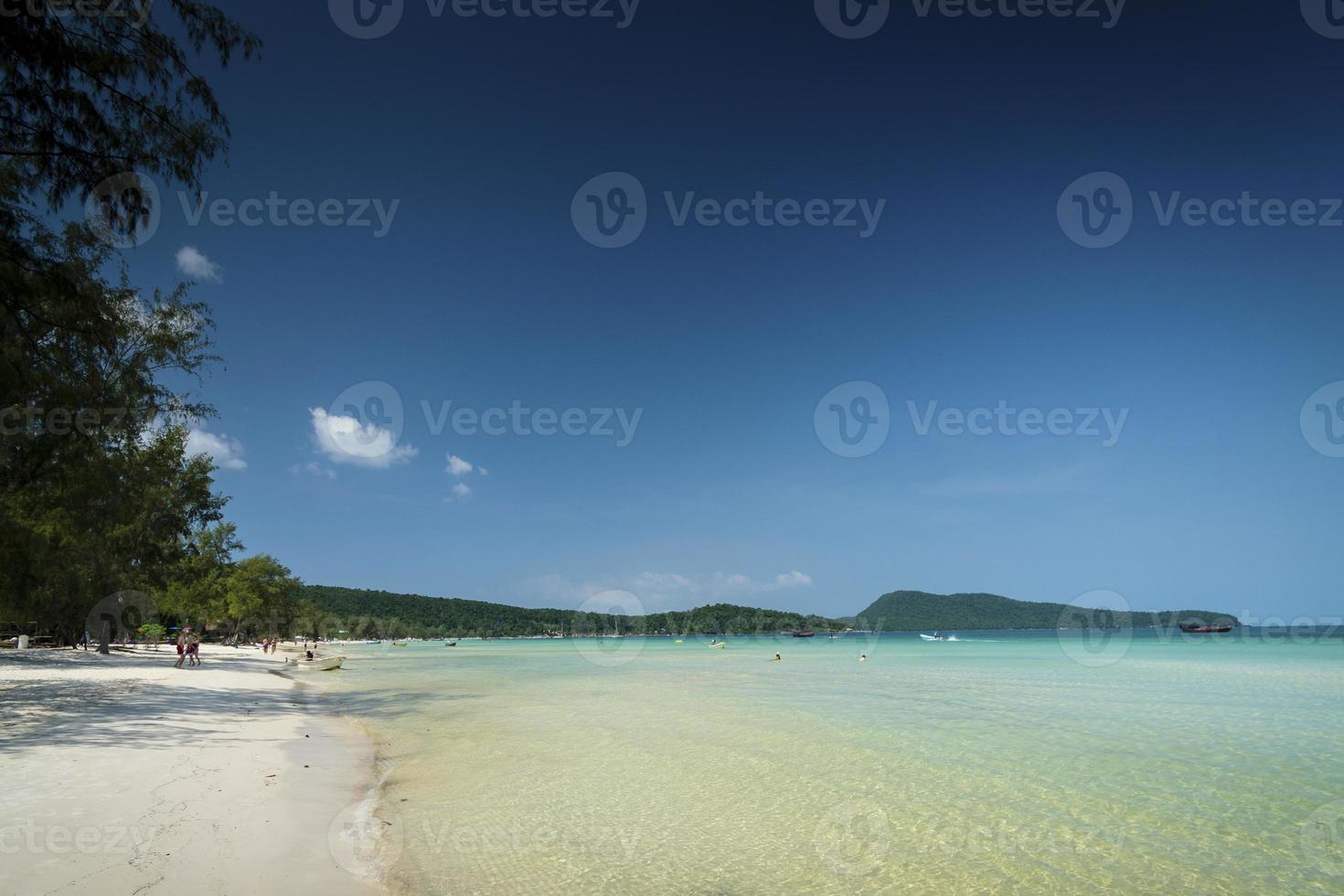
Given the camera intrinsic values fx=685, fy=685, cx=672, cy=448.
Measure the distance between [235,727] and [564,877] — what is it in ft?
40.7

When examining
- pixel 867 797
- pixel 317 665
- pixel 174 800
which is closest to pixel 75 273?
pixel 174 800

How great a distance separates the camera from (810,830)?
1000cm

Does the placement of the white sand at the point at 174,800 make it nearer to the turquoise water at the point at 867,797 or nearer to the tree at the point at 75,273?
the turquoise water at the point at 867,797

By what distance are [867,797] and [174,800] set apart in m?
10.4

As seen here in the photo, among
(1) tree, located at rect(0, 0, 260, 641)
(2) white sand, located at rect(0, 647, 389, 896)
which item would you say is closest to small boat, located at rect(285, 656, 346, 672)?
(1) tree, located at rect(0, 0, 260, 641)

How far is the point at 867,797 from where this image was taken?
11852mm

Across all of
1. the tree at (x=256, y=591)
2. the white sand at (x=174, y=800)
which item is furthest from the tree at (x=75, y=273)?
the tree at (x=256, y=591)

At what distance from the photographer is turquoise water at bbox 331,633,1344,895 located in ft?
27.3

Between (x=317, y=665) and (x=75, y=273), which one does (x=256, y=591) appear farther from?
(x=75, y=273)

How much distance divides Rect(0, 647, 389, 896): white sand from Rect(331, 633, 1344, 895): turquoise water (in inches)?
42.1

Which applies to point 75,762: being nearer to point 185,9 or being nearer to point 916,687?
point 185,9

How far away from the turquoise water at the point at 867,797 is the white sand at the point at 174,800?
3.51 feet

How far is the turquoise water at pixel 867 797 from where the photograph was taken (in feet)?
27.3

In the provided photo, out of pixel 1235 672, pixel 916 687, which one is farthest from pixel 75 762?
pixel 1235 672
